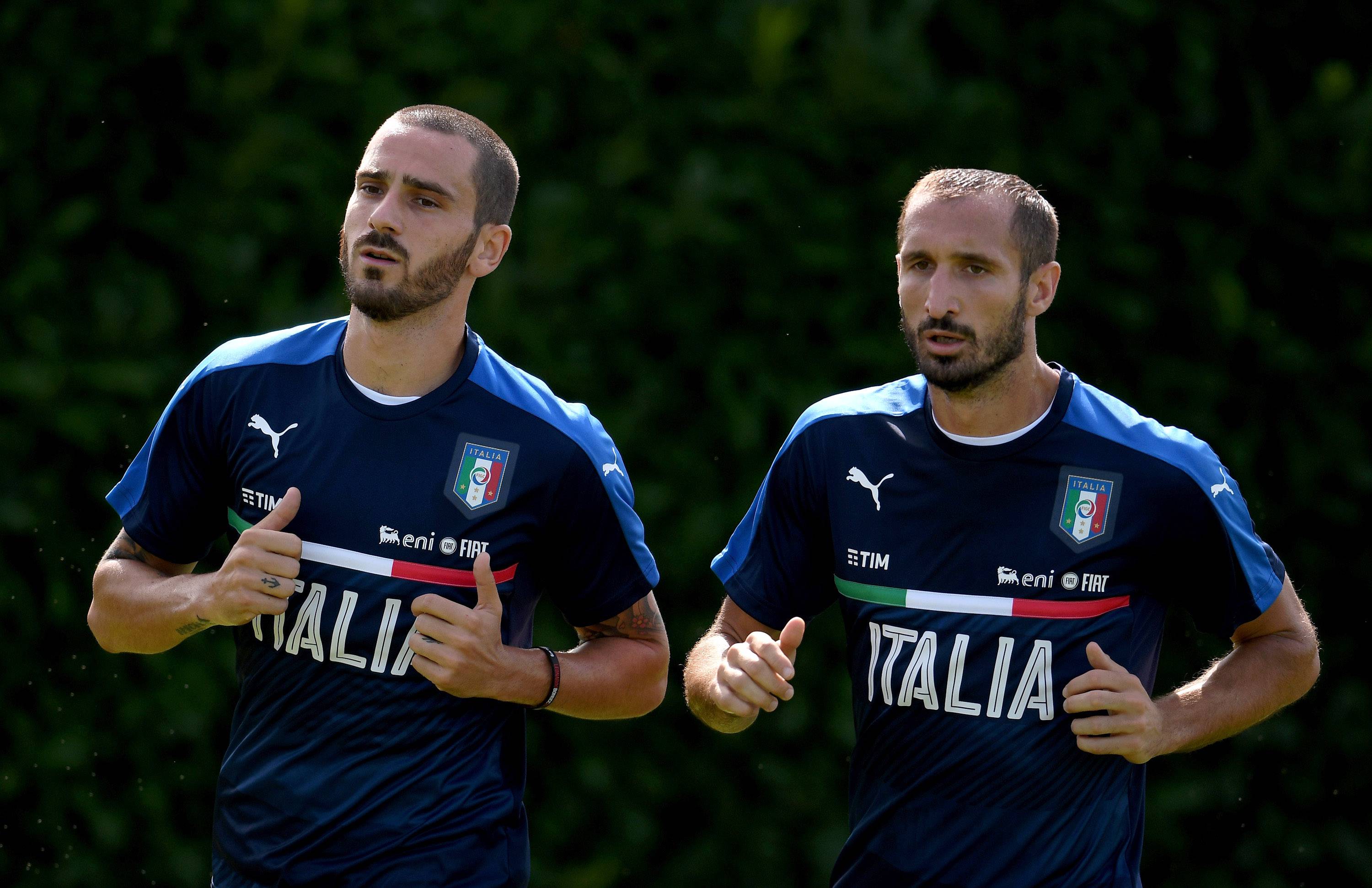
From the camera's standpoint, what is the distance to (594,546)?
3.34 m

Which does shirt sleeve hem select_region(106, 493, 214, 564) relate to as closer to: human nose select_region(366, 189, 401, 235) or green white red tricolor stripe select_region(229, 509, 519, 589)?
green white red tricolor stripe select_region(229, 509, 519, 589)

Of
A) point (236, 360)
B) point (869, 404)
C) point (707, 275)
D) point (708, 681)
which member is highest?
point (707, 275)

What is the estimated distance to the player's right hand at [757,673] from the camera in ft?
9.55

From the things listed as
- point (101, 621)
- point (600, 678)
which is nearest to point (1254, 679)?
point (600, 678)

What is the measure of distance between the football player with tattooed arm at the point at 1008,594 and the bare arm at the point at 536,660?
0.49 ft

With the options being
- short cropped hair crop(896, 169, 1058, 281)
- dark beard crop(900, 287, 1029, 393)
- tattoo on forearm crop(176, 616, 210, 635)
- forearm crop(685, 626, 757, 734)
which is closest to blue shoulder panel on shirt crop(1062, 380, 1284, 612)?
dark beard crop(900, 287, 1029, 393)

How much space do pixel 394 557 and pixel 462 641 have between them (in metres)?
0.29

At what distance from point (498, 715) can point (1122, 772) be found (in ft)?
4.35

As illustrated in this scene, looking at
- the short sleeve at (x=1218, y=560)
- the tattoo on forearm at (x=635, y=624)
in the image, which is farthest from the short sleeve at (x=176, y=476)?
the short sleeve at (x=1218, y=560)

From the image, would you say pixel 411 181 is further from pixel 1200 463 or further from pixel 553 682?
pixel 1200 463

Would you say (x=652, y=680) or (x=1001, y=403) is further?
(x=652, y=680)

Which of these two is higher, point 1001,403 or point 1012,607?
point 1001,403

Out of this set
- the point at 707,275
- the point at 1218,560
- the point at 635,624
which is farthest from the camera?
the point at 707,275

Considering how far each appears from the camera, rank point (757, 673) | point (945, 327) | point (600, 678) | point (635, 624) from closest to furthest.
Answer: point (757, 673) → point (945, 327) → point (600, 678) → point (635, 624)
